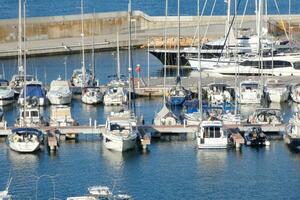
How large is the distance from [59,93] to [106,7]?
215 ft

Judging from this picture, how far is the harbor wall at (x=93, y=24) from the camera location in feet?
286

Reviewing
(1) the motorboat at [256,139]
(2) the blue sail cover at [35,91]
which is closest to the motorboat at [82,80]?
(2) the blue sail cover at [35,91]

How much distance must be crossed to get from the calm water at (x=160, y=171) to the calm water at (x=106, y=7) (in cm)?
6545

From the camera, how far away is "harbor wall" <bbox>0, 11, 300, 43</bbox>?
87125mm

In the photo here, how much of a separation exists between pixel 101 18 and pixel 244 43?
56.0ft

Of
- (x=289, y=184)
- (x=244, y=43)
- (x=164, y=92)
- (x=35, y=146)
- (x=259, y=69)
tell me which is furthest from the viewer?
(x=244, y=43)

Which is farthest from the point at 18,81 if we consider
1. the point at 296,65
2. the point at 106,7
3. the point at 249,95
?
the point at 106,7

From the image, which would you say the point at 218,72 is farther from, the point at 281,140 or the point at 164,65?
the point at 281,140

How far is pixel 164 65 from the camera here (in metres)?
74.7

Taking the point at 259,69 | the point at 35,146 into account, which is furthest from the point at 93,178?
the point at 259,69

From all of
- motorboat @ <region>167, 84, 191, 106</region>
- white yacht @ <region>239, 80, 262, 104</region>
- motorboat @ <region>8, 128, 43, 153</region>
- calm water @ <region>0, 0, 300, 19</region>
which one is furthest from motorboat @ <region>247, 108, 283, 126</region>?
calm water @ <region>0, 0, 300, 19</region>

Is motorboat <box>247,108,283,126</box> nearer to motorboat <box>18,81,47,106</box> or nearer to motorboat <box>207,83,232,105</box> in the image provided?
motorboat <box>207,83,232,105</box>

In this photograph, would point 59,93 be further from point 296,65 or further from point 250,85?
point 296,65

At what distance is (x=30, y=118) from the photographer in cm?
5725
